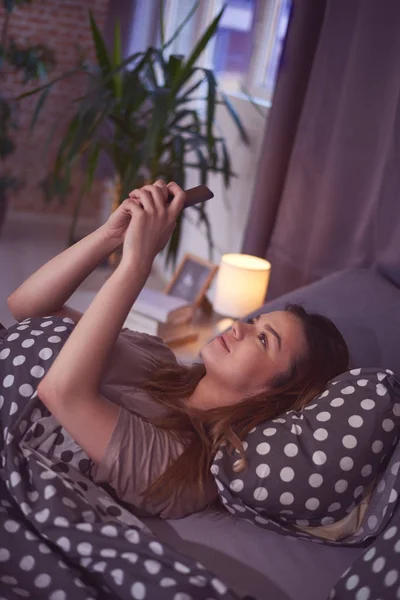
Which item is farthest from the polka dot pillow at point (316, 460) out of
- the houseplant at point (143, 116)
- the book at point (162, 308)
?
the houseplant at point (143, 116)

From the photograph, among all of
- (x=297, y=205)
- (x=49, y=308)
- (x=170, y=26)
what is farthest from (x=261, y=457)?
(x=170, y=26)

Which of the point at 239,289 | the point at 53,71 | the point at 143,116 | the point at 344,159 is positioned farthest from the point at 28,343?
the point at 53,71

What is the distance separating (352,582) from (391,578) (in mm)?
69

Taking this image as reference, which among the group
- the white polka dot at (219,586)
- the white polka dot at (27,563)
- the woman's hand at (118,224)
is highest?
the woman's hand at (118,224)

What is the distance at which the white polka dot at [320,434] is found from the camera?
1234mm

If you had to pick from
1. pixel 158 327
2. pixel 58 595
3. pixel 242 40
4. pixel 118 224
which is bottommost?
pixel 158 327

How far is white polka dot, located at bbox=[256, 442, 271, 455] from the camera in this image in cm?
124

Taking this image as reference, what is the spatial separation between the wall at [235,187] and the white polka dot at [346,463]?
2019mm

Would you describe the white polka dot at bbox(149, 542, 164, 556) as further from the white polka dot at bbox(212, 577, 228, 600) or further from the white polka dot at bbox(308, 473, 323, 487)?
the white polka dot at bbox(308, 473, 323, 487)

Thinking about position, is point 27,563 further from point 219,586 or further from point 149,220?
point 149,220

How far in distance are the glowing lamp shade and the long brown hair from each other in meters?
0.77

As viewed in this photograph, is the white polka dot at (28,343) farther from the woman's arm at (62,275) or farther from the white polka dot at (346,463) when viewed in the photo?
the white polka dot at (346,463)

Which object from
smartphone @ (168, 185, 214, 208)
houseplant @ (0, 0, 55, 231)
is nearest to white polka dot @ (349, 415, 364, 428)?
smartphone @ (168, 185, 214, 208)

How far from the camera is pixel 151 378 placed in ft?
4.74
